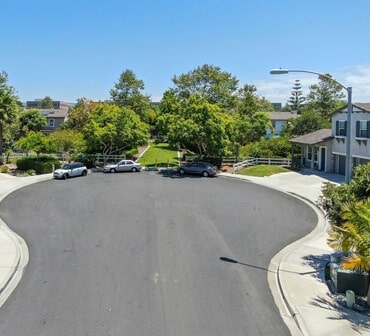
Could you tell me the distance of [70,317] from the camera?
9898mm

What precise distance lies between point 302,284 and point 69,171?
27752mm

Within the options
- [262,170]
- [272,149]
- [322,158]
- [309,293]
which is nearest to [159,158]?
[272,149]

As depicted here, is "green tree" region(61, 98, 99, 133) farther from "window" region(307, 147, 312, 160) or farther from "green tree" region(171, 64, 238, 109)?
"window" region(307, 147, 312, 160)

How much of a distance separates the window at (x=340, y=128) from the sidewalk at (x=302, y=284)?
56.0 feet

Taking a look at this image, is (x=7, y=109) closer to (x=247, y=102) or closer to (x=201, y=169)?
(x=201, y=169)

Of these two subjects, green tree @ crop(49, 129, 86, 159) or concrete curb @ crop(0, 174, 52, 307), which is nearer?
concrete curb @ crop(0, 174, 52, 307)

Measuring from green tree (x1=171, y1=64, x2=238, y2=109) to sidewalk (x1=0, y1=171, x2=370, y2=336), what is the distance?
144 ft

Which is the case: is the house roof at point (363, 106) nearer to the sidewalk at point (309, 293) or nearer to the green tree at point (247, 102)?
the sidewalk at point (309, 293)

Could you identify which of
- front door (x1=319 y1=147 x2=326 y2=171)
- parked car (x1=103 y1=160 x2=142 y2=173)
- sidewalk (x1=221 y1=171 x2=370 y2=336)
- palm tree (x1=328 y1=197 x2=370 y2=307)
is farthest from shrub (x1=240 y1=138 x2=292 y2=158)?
palm tree (x1=328 y1=197 x2=370 y2=307)

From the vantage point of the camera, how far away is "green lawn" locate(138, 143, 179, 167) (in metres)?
45.4

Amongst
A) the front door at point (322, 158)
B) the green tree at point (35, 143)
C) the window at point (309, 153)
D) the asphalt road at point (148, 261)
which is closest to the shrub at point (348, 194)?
the asphalt road at point (148, 261)

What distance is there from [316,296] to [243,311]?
2.46 m

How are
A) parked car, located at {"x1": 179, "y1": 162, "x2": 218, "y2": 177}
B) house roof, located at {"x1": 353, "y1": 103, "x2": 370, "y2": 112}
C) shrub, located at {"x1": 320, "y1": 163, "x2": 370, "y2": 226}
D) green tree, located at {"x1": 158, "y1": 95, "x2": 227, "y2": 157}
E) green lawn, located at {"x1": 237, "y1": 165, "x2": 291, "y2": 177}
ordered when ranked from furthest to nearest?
1. green tree, located at {"x1": 158, "y1": 95, "x2": 227, "y2": 157}
2. green lawn, located at {"x1": 237, "y1": 165, "x2": 291, "y2": 177}
3. parked car, located at {"x1": 179, "y1": 162, "x2": 218, "y2": 177}
4. house roof, located at {"x1": 353, "y1": 103, "x2": 370, "y2": 112}
5. shrub, located at {"x1": 320, "y1": 163, "x2": 370, "y2": 226}

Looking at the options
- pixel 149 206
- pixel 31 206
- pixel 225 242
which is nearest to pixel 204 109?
pixel 149 206
